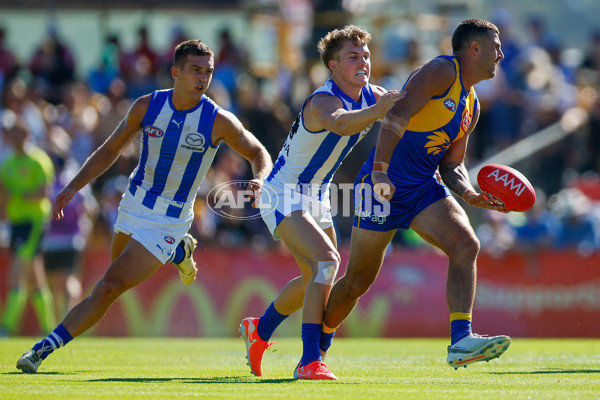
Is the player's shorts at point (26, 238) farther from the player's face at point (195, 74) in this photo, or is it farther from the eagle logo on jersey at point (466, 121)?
the eagle logo on jersey at point (466, 121)

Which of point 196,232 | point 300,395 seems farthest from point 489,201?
point 196,232

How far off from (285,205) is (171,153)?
1.13 metres

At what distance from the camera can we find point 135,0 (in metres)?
20.3

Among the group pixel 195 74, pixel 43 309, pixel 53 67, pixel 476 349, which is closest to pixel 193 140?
Answer: pixel 195 74

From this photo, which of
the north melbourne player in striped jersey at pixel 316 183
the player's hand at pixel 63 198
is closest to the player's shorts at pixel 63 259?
the player's hand at pixel 63 198

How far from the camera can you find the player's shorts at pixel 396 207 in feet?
25.2

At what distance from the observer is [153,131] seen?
27.1 ft

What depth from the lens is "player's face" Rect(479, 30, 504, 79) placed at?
25.0ft

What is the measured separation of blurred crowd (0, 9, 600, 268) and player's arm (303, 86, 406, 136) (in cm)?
772

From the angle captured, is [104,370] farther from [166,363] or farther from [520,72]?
[520,72]

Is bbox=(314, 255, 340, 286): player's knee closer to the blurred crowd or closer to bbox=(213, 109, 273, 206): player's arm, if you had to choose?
bbox=(213, 109, 273, 206): player's arm

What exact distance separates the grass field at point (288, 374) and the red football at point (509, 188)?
128 centimetres

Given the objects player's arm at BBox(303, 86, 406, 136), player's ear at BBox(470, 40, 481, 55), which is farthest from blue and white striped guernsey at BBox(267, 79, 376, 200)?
player's ear at BBox(470, 40, 481, 55)

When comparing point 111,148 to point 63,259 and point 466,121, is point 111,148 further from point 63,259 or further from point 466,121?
point 63,259
